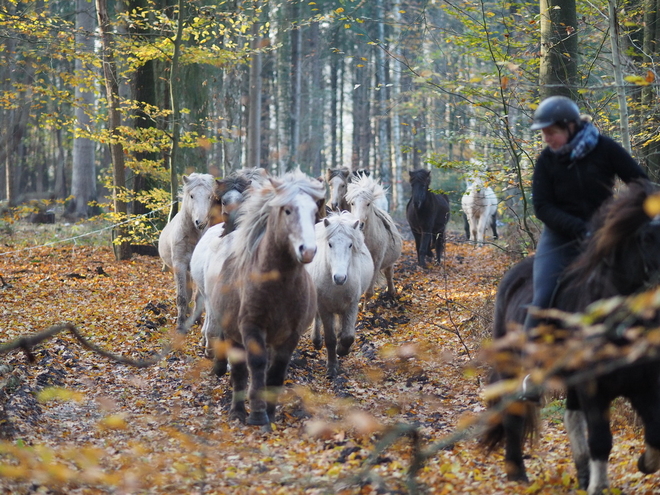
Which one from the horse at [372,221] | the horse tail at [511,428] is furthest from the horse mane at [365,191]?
the horse tail at [511,428]

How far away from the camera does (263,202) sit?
6.83m

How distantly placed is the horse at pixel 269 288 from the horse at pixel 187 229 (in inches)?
142

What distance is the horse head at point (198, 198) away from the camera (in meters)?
10.3

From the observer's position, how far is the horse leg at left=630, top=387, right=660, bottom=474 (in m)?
3.79

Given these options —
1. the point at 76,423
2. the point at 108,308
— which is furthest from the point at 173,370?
the point at 108,308

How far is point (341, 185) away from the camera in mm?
13141

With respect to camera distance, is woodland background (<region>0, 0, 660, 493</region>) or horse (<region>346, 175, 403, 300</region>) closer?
woodland background (<region>0, 0, 660, 493</region>)

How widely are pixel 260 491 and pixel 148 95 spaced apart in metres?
14.8

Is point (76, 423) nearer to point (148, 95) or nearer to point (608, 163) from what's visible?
point (608, 163)

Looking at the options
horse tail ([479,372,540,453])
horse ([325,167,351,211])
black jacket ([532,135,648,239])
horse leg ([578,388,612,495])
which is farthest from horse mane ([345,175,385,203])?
A: horse leg ([578,388,612,495])

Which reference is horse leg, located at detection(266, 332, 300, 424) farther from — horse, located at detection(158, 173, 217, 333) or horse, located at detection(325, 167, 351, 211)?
horse, located at detection(325, 167, 351, 211)

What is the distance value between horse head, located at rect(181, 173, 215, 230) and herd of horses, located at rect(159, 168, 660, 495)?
0.7 inches

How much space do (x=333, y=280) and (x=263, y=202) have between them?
1.70 metres

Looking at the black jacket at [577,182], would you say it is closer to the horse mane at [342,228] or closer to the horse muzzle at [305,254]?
the horse muzzle at [305,254]
